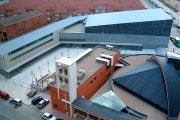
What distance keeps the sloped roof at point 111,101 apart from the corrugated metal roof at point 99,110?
786mm

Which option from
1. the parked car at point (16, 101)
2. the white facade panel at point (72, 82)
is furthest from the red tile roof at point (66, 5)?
the white facade panel at point (72, 82)

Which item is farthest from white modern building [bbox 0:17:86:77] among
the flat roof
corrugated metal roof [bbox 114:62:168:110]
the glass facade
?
corrugated metal roof [bbox 114:62:168:110]

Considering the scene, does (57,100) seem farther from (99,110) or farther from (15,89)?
(15,89)

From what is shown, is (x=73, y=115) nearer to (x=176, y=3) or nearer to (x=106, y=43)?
(x=106, y=43)

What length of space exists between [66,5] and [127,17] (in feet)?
85.7

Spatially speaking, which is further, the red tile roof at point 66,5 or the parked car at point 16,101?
the red tile roof at point 66,5

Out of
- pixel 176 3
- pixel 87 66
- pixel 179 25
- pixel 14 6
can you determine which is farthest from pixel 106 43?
pixel 176 3

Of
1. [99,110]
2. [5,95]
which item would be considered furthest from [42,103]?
[99,110]

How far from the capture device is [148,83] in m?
38.7

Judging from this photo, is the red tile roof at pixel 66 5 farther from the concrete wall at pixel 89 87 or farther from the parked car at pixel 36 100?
the parked car at pixel 36 100

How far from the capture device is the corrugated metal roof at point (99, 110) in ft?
110

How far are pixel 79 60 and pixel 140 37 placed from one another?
20755mm

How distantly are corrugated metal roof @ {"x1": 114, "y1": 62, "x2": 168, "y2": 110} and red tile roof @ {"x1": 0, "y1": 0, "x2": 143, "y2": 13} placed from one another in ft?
137

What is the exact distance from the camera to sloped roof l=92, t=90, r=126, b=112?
35.4 meters
